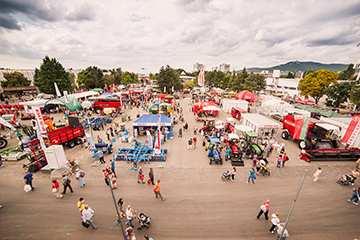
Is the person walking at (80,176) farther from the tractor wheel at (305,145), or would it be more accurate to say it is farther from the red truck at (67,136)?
the tractor wheel at (305,145)

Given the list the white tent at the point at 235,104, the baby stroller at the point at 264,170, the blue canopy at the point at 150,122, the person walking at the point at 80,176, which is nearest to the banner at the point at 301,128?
the baby stroller at the point at 264,170

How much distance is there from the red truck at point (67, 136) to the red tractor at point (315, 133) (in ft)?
72.8

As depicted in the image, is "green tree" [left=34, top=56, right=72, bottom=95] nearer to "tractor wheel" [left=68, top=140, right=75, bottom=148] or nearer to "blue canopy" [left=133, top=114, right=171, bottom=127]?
"tractor wheel" [left=68, top=140, right=75, bottom=148]

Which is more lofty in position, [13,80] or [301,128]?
[13,80]

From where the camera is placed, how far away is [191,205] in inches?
285

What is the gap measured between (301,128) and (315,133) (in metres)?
3.61

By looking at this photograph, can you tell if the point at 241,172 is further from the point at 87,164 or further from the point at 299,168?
the point at 87,164

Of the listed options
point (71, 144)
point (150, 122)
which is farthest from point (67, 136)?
point (150, 122)

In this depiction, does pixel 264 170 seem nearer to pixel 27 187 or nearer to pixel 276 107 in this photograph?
pixel 27 187

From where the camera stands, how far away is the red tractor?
41.7ft

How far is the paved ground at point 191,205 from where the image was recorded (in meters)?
5.93

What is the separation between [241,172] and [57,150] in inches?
528

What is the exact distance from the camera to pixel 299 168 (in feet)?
34.8

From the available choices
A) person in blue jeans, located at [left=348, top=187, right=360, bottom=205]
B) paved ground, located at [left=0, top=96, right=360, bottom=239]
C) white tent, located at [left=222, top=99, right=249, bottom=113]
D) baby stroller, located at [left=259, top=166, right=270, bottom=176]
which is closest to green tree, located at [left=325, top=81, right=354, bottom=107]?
white tent, located at [left=222, top=99, right=249, bottom=113]
